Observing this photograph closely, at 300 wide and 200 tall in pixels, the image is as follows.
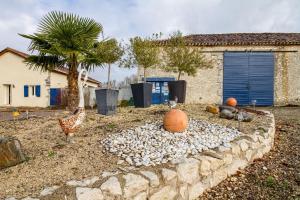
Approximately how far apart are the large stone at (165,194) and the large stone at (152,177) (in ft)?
0.42

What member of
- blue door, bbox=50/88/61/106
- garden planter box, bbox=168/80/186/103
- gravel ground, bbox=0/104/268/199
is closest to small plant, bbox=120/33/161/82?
garden planter box, bbox=168/80/186/103

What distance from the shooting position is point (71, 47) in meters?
9.02

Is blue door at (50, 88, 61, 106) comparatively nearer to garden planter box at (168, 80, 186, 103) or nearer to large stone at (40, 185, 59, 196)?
garden planter box at (168, 80, 186, 103)

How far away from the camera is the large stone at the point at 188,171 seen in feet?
14.7

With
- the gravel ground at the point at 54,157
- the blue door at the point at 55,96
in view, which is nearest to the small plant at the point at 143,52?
the gravel ground at the point at 54,157

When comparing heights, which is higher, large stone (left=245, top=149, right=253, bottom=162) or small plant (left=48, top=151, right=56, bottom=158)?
small plant (left=48, top=151, right=56, bottom=158)

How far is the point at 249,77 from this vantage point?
2262 cm

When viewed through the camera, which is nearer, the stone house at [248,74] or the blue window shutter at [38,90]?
the stone house at [248,74]

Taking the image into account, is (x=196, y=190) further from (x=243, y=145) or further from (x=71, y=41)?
(x=71, y=41)

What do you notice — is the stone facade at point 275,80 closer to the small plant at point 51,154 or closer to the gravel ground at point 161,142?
the gravel ground at point 161,142

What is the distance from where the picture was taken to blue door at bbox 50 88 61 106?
27.0 m

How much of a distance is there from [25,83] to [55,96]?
356 centimetres

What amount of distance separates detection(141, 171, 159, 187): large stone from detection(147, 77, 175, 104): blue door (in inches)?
717

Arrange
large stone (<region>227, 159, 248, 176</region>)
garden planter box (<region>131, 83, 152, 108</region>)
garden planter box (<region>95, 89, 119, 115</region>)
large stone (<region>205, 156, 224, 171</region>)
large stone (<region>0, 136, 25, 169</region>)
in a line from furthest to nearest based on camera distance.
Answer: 1. garden planter box (<region>131, 83, 152, 108</region>)
2. garden planter box (<region>95, 89, 119, 115</region>)
3. large stone (<region>227, 159, 248, 176</region>)
4. large stone (<region>205, 156, 224, 171</region>)
5. large stone (<region>0, 136, 25, 169</region>)
